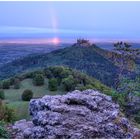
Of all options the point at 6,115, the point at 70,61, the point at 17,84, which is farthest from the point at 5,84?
the point at 70,61

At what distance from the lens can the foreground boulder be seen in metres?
7.79

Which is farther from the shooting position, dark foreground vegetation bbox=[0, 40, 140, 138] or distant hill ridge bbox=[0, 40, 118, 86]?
distant hill ridge bbox=[0, 40, 118, 86]

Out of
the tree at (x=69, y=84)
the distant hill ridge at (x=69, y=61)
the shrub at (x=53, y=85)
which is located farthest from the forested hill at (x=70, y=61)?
the tree at (x=69, y=84)

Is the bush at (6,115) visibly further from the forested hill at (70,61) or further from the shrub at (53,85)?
the forested hill at (70,61)

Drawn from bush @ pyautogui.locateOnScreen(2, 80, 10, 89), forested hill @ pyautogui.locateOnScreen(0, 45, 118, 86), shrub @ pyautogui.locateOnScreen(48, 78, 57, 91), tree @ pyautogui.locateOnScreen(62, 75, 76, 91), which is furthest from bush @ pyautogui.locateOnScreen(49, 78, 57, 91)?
forested hill @ pyautogui.locateOnScreen(0, 45, 118, 86)

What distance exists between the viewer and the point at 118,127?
26.8 feet

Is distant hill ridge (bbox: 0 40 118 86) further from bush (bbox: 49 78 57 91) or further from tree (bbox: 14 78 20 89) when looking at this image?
bush (bbox: 49 78 57 91)

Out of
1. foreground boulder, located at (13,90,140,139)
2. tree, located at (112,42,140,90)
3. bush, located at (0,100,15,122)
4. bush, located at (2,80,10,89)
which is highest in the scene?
foreground boulder, located at (13,90,140,139)

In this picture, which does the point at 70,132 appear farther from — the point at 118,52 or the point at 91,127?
the point at 118,52

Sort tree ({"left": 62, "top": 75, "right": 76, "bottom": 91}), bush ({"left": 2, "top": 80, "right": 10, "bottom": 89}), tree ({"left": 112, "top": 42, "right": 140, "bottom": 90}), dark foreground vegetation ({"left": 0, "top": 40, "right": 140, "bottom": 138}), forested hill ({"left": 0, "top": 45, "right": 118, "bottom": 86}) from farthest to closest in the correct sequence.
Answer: forested hill ({"left": 0, "top": 45, "right": 118, "bottom": 86}), bush ({"left": 2, "top": 80, "right": 10, "bottom": 89}), tree ({"left": 62, "top": 75, "right": 76, "bottom": 91}), tree ({"left": 112, "top": 42, "right": 140, "bottom": 90}), dark foreground vegetation ({"left": 0, "top": 40, "right": 140, "bottom": 138})

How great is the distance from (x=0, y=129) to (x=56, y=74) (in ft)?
110

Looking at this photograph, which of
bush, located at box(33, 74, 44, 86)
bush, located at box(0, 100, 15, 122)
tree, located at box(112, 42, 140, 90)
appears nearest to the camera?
bush, located at box(0, 100, 15, 122)

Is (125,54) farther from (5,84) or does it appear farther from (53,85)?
(5,84)

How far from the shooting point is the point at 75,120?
8062 mm
